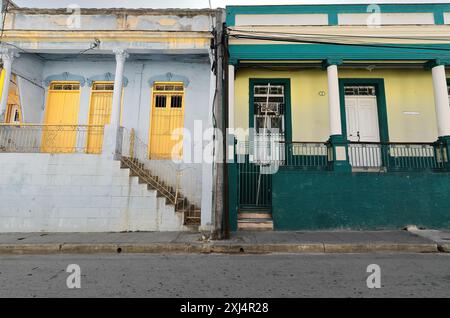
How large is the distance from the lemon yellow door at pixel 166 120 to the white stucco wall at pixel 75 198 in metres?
2.03

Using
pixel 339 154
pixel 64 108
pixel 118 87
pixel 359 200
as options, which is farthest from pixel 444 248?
pixel 64 108

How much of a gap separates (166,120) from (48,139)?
3.88 m

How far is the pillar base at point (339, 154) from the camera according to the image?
8586 mm

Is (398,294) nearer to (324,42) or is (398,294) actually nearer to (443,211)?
(443,211)

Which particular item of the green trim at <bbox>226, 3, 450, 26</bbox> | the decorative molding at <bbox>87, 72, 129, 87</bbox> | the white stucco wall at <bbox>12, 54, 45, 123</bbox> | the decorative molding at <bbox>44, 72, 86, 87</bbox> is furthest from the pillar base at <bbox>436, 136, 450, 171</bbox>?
the white stucco wall at <bbox>12, 54, 45, 123</bbox>

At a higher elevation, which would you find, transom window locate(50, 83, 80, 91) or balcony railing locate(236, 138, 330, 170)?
transom window locate(50, 83, 80, 91)

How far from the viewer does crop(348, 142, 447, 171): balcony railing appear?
8.87 m

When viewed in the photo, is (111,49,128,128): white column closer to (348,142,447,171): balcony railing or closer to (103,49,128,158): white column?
(103,49,128,158): white column

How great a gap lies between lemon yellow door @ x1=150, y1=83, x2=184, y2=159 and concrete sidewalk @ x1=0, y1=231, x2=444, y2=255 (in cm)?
367

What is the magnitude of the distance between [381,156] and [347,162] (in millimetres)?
1409

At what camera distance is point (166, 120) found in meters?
10.4

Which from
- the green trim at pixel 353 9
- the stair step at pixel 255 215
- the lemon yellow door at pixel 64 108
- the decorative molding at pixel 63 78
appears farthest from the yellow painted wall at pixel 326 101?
the lemon yellow door at pixel 64 108

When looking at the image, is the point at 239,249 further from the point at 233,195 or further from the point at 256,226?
the point at 233,195
